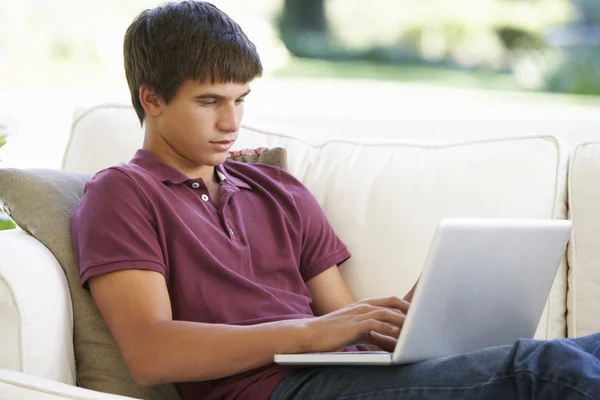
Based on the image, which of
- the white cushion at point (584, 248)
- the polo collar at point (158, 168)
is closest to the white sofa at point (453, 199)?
the white cushion at point (584, 248)

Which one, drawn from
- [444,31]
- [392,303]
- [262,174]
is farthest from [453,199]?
[444,31]

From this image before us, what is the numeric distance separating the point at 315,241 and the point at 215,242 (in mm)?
262

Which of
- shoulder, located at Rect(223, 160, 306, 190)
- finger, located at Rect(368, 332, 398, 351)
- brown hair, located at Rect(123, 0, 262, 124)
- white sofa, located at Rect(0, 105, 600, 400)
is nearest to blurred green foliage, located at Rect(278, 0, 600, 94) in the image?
white sofa, located at Rect(0, 105, 600, 400)

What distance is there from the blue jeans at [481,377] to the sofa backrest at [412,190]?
460 mm

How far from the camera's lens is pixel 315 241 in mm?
1775

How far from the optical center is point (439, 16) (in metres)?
9.78

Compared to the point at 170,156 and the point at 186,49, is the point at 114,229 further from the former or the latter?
the point at 186,49

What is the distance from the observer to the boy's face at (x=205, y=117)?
5.29 ft

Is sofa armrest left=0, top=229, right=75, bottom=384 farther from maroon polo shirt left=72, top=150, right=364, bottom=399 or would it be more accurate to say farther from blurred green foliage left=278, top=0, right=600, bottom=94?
blurred green foliage left=278, top=0, right=600, bottom=94

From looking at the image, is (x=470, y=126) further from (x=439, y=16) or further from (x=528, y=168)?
(x=439, y=16)

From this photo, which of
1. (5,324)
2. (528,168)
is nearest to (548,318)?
(528,168)

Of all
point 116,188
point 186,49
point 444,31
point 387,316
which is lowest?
point 444,31

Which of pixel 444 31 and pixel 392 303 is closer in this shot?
pixel 392 303

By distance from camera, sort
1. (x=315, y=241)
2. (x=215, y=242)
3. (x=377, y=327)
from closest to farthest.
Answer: (x=377, y=327) < (x=215, y=242) < (x=315, y=241)
